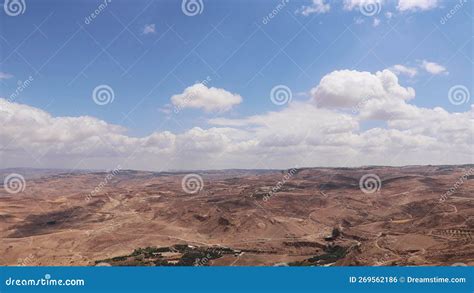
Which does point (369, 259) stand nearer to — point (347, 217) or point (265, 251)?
point (265, 251)

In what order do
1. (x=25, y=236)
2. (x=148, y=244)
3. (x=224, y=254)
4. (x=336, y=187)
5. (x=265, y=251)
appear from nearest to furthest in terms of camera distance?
1. (x=224, y=254)
2. (x=265, y=251)
3. (x=148, y=244)
4. (x=25, y=236)
5. (x=336, y=187)

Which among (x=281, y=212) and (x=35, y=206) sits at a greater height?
(x=35, y=206)

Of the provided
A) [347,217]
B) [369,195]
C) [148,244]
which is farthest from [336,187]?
[148,244]

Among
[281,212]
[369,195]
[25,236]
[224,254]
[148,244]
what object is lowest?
[224,254]

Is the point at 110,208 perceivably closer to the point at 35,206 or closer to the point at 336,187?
the point at 35,206

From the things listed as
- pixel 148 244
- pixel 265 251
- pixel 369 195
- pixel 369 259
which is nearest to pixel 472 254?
pixel 369 259

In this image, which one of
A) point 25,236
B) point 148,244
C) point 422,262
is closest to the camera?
point 422,262

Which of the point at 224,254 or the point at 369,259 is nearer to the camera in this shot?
the point at 369,259
